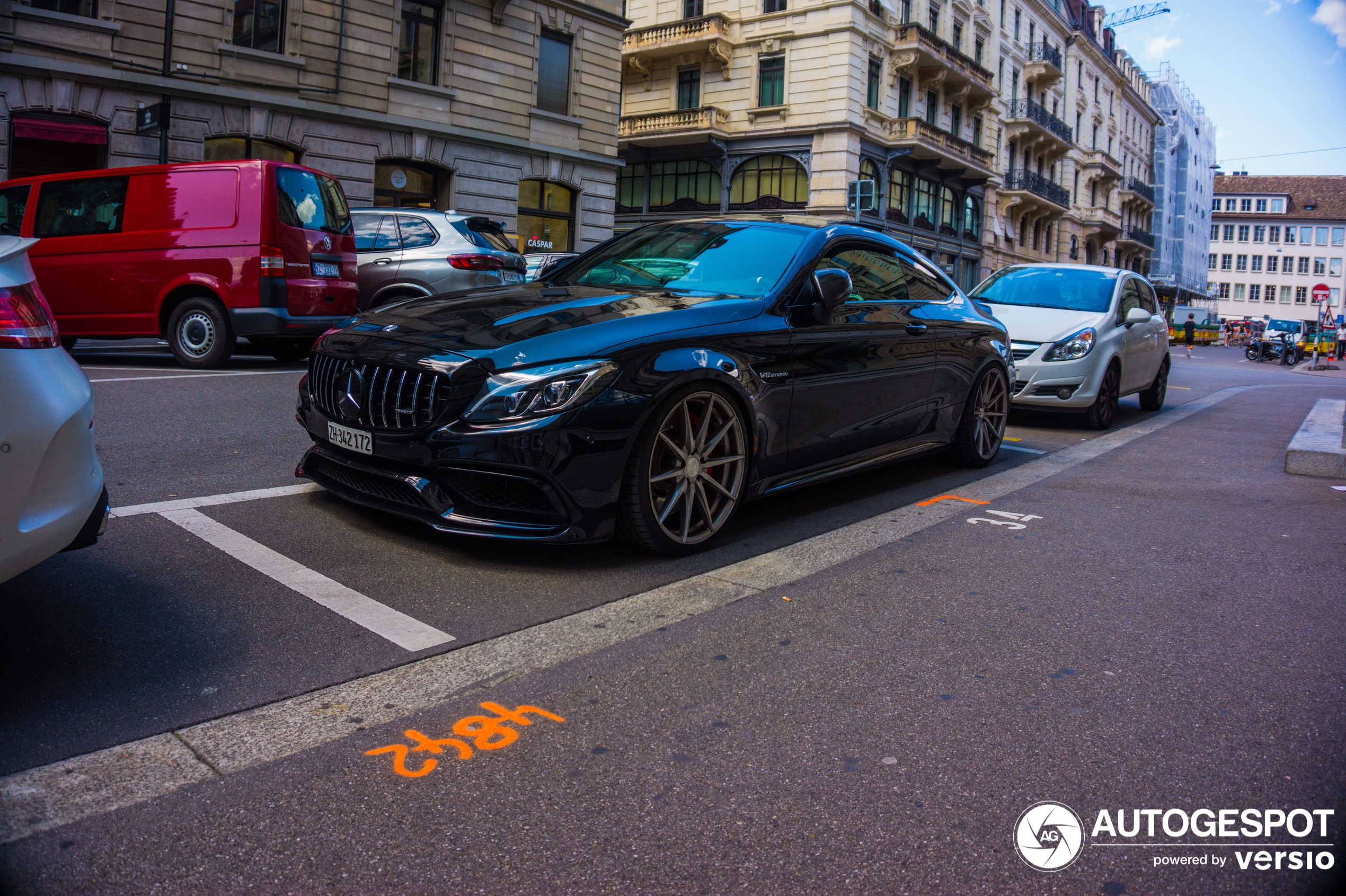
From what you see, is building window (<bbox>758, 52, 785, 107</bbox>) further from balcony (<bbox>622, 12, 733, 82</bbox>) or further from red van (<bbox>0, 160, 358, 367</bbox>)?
red van (<bbox>0, 160, 358, 367</bbox>)

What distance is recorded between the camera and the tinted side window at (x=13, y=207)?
10.5 meters

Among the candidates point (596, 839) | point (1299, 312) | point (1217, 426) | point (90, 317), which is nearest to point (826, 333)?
point (596, 839)

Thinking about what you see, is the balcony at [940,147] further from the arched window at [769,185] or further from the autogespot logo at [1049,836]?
the autogespot logo at [1049,836]

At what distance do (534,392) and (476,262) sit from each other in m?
8.38

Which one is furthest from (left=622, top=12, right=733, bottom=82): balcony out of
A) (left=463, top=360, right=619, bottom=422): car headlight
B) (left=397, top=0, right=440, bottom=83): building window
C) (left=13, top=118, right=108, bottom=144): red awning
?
(left=463, top=360, right=619, bottom=422): car headlight

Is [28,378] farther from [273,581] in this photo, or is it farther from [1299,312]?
[1299,312]

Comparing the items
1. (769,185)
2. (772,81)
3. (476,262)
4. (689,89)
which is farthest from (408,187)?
(689,89)

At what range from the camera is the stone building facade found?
17.1 meters

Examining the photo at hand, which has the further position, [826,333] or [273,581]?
[826,333]

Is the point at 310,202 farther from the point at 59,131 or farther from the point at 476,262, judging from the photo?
the point at 59,131

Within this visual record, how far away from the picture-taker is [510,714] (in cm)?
272

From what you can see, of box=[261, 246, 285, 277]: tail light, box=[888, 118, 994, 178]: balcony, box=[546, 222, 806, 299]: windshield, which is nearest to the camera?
box=[546, 222, 806, 299]: windshield

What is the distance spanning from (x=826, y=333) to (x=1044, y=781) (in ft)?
9.39

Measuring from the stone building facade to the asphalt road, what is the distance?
15.1 metres
